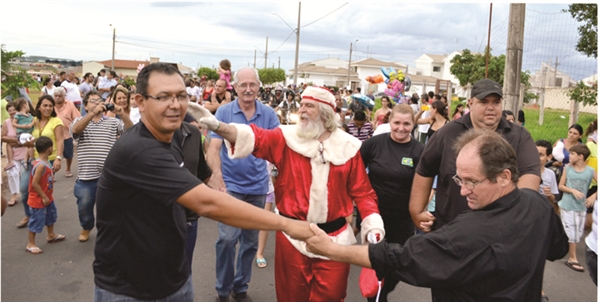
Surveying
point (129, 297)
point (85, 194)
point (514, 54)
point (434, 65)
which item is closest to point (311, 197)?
point (129, 297)

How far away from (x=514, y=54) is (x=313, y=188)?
575cm

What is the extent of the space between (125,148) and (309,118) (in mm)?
1643

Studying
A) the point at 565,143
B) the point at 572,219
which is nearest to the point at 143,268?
the point at 572,219

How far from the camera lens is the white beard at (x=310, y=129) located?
133 inches

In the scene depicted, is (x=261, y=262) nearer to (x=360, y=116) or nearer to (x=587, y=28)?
(x=360, y=116)

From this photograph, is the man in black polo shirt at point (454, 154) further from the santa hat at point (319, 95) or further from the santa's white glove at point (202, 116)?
the santa's white glove at point (202, 116)

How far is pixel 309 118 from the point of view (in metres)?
3.47

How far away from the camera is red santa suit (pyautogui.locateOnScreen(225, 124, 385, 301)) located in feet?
10.7

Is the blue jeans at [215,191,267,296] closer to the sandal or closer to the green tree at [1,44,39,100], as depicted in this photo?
the sandal

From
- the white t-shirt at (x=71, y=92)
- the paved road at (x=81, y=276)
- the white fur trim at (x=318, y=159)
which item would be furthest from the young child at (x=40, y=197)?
the white t-shirt at (x=71, y=92)

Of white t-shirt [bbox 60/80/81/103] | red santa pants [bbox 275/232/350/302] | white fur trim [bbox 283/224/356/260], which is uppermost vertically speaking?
white t-shirt [bbox 60/80/81/103]

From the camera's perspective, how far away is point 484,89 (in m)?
3.39

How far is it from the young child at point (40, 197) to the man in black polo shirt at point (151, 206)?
375cm

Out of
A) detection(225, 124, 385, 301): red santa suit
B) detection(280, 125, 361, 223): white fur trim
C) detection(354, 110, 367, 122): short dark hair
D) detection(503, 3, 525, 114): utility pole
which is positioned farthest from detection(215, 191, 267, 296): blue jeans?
detection(503, 3, 525, 114): utility pole
